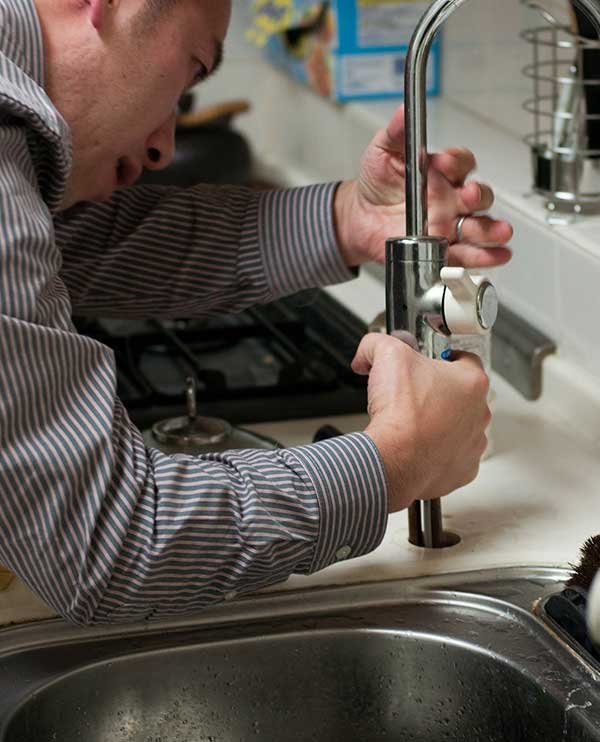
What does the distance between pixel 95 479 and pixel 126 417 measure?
Result: 7 cm

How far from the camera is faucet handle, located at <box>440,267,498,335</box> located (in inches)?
37.2

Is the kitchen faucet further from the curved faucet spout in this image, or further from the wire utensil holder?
the wire utensil holder

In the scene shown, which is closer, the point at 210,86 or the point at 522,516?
the point at 522,516

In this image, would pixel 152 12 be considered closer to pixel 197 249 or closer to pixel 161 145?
pixel 161 145

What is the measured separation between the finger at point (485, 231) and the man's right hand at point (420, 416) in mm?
188

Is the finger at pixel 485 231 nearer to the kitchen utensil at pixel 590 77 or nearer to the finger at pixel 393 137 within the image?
the finger at pixel 393 137

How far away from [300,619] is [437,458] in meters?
0.16

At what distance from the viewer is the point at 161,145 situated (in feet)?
3.84

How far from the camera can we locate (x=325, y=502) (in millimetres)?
944

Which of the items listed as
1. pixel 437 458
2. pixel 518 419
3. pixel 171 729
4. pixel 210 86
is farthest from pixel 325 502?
pixel 210 86

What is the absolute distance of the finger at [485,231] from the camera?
1.15 metres

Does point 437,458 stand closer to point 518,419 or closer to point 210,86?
point 518,419

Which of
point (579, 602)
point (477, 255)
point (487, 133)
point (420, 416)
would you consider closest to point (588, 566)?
point (579, 602)

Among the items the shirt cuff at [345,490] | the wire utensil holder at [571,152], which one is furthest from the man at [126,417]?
the wire utensil holder at [571,152]
